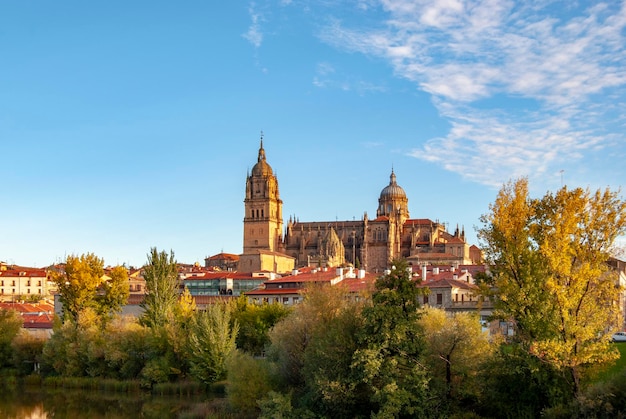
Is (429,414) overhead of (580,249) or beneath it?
beneath

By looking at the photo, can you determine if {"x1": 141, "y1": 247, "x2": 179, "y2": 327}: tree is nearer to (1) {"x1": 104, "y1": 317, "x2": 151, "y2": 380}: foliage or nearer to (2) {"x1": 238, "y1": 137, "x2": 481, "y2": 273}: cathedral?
(1) {"x1": 104, "y1": 317, "x2": 151, "y2": 380}: foliage

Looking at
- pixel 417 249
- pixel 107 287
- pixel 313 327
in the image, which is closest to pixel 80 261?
pixel 107 287

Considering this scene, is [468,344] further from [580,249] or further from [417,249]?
[417,249]

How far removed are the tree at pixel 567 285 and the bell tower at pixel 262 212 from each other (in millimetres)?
108921

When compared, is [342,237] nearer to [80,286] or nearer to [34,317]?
[34,317]

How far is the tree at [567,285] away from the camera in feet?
75.9

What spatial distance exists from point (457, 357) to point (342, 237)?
10427cm

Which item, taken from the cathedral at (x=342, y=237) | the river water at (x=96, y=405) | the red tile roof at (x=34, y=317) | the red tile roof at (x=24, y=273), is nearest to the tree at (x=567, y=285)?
the river water at (x=96, y=405)

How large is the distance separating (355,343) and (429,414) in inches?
135

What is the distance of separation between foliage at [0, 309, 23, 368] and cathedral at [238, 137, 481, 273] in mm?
56467

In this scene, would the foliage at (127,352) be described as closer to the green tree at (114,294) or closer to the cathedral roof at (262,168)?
the green tree at (114,294)

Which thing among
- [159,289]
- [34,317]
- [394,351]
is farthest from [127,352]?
[34,317]

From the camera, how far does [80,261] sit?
5056 centimetres

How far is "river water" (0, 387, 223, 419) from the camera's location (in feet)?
113
